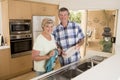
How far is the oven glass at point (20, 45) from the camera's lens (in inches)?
131

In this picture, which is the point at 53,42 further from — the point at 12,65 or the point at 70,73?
the point at 12,65

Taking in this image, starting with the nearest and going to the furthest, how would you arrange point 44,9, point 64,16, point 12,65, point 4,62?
point 64,16 < point 4,62 < point 12,65 < point 44,9

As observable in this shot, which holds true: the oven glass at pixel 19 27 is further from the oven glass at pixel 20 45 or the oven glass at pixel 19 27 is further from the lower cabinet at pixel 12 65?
the lower cabinet at pixel 12 65

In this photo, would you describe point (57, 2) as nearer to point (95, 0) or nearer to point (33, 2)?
point (33, 2)

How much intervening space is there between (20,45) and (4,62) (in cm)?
55

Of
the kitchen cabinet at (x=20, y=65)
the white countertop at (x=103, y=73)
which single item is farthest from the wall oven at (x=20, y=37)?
the white countertop at (x=103, y=73)

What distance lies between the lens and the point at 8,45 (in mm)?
3271

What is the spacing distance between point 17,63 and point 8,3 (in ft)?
4.71

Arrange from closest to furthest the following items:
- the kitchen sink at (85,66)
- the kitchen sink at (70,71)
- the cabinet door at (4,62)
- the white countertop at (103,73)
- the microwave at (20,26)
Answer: the white countertop at (103,73)
the kitchen sink at (70,71)
the kitchen sink at (85,66)
the cabinet door at (4,62)
the microwave at (20,26)

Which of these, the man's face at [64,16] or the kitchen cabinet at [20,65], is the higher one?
the man's face at [64,16]

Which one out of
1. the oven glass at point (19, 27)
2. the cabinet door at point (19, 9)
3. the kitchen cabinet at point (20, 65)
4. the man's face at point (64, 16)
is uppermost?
the cabinet door at point (19, 9)

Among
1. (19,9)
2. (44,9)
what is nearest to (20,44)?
(19,9)

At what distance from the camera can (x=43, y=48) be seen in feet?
5.47

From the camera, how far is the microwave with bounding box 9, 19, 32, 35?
3.26m
